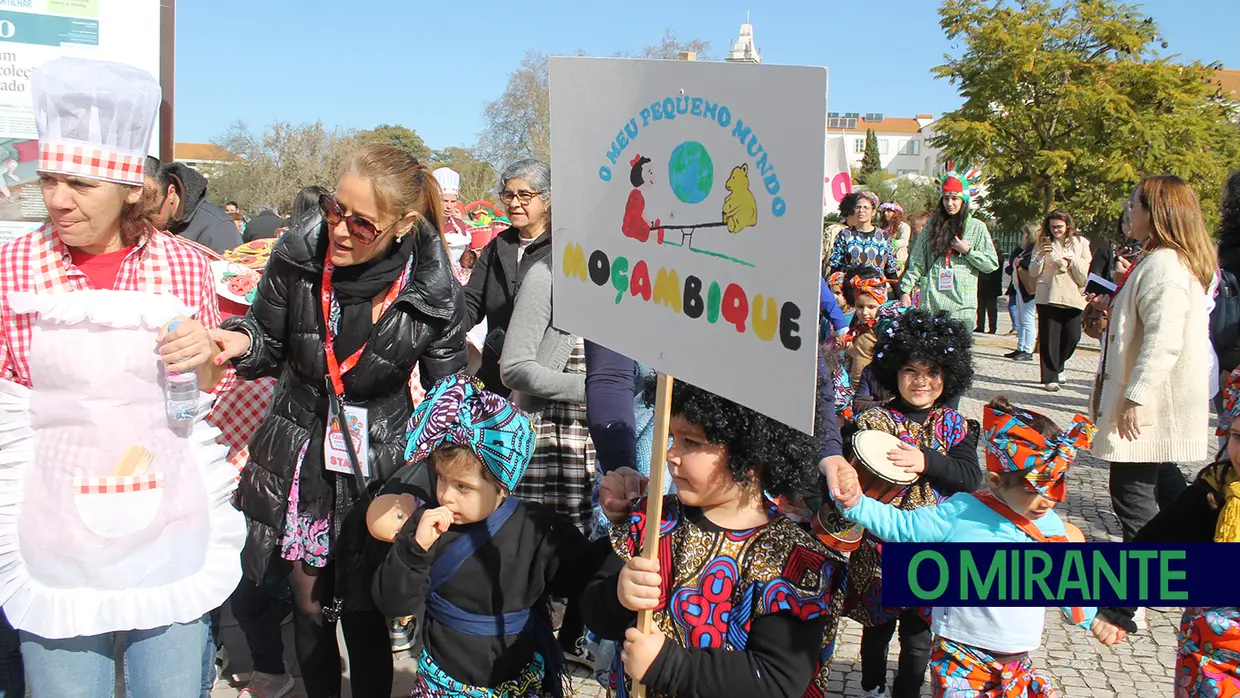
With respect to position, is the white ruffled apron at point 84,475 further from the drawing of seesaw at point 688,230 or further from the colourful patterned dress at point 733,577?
the drawing of seesaw at point 688,230

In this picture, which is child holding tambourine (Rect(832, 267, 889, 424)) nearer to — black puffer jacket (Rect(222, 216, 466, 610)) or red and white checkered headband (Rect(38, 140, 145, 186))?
black puffer jacket (Rect(222, 216, 466, 610))

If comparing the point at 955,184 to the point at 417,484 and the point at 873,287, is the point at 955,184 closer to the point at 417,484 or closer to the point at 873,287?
the point at 873,287

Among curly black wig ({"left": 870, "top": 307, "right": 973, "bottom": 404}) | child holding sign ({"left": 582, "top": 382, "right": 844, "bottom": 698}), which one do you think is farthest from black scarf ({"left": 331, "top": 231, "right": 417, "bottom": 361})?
curly black wig ({"left": 870, "top": 307, "right": 973, "bottom": 404})

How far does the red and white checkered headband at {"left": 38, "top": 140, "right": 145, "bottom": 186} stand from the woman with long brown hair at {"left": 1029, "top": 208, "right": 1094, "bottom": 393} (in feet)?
30.4

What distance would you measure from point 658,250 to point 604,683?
160cm

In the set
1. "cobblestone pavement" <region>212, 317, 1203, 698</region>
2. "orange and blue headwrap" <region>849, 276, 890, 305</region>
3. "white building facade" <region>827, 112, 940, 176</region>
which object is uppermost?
"white building facade" <region>827, 112, 940, 176</region>

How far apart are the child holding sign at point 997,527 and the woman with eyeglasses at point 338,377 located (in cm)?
134

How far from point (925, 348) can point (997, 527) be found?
86cm

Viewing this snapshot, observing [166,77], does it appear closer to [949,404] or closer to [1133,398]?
[949,404]

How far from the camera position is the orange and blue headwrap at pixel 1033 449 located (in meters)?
2.65

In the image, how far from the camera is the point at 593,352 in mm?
2895

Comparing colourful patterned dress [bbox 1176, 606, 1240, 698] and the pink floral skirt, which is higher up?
the pink floral skirt

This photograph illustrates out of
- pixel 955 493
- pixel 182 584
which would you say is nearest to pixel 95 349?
pixel 182 584

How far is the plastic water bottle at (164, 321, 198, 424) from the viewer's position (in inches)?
91.2
